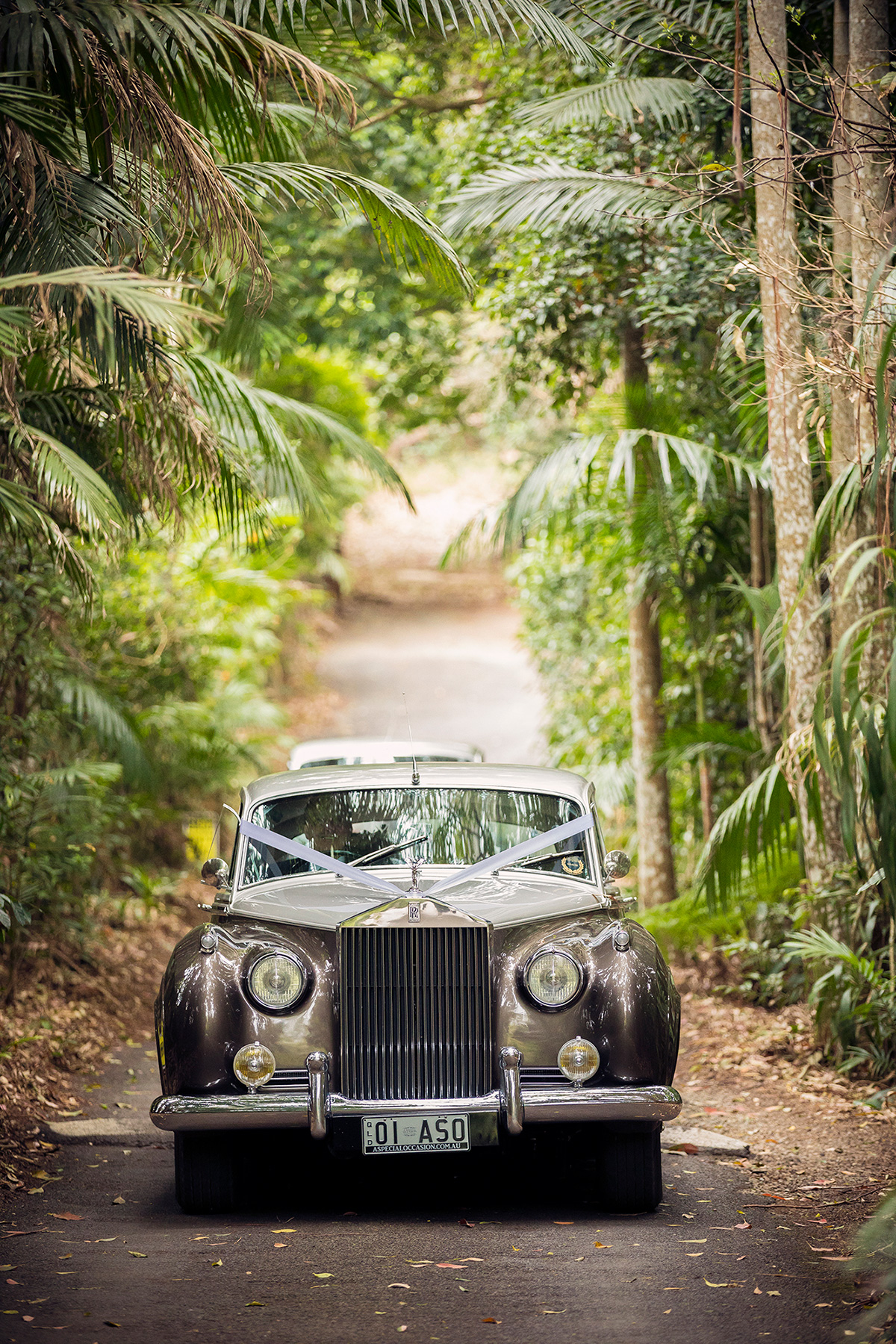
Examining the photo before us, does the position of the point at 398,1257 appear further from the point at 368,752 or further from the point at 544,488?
the point at 544,488

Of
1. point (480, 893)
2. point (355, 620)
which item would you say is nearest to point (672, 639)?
point (480, 893)

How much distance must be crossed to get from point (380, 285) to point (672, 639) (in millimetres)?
5867

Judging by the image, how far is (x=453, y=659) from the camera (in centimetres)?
2708

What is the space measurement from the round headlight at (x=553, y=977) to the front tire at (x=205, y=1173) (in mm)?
1312

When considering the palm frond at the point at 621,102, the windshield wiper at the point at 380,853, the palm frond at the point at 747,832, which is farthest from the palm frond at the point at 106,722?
the palm frond at the point at 621,102

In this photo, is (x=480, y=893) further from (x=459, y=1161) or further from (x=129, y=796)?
(x=129, y=796)

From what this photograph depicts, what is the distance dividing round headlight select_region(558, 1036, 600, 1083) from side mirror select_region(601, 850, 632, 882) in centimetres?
99

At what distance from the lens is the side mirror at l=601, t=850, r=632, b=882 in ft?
17.7

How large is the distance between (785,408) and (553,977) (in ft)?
12.6

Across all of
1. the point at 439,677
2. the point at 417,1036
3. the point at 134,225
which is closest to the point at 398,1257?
the point at 417,1036

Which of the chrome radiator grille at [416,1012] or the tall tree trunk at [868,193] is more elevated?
the tall tree trunk at [868,193]

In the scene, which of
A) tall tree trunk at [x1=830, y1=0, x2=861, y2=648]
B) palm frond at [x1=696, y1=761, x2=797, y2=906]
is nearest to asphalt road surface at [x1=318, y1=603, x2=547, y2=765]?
palm frond at [x1=696, y1=761, x2=797, y2=906]

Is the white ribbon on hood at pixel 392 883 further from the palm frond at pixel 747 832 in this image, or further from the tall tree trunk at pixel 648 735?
the tall tree trunk at pixel 648 735

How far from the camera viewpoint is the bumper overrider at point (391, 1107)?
4.40 metres
